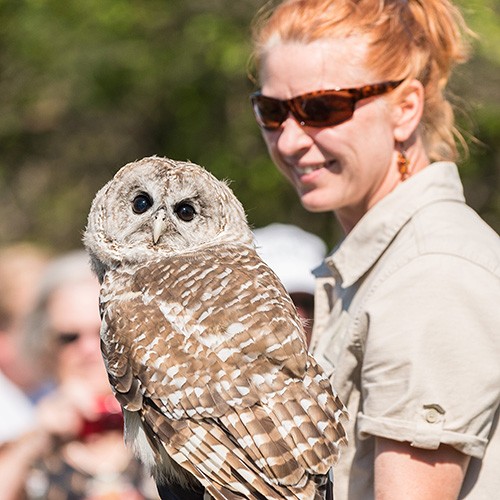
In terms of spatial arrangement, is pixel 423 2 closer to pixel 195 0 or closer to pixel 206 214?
pixel 206 214

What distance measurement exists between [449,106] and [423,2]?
1.20 feet

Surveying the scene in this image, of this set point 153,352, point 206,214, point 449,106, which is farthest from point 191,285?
point 449,106

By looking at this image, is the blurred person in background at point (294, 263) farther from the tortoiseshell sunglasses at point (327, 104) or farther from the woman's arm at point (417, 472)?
the woman's arm at point (417, 472)

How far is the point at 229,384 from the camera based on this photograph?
9.66 feet

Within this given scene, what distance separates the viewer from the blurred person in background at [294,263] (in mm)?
5574

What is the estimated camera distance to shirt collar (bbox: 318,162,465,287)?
3.28m

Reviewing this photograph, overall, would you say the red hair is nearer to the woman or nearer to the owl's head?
the woman

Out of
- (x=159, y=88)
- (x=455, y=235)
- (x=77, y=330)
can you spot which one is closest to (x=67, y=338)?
(x=77, y=330)

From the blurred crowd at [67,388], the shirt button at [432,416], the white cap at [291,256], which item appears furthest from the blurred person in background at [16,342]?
the shirt button at [432,416]

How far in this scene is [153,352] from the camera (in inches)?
121

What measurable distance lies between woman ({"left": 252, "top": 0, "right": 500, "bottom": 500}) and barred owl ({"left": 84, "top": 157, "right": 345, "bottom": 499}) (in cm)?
18

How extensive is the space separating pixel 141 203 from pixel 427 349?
1344 mm

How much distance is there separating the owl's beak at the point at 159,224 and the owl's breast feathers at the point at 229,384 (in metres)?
0.46

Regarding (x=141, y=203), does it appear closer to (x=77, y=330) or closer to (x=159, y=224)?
(x=159, y=224)
